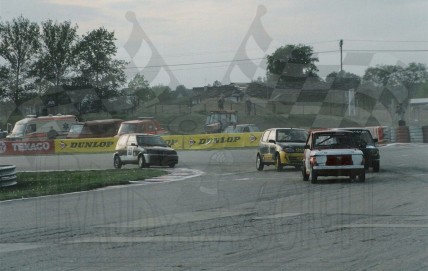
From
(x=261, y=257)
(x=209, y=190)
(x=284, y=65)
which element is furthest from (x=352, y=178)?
(x=284, y=65)

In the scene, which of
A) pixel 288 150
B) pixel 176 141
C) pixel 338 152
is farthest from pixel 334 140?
pixel 176 141

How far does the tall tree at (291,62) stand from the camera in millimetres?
102125

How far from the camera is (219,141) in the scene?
158 feet

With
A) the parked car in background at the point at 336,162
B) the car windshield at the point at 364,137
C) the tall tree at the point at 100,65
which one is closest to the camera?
the parked car in background at the point at 336,162

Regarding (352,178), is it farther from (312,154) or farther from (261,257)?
(261,257)

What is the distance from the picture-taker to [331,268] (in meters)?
7.97

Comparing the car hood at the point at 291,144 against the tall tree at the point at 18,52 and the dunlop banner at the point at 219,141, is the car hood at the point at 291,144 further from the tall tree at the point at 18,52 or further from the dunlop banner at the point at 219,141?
A: the tall tree at the point at 18,52

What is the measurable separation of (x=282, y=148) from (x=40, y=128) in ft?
94.6

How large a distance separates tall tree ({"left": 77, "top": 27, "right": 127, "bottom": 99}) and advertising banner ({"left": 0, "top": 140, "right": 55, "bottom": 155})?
16.7 m

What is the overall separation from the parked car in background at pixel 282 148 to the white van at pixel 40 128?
26.3 m

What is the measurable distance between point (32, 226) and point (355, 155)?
33.8ft

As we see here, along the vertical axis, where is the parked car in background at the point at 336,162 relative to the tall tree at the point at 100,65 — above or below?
below

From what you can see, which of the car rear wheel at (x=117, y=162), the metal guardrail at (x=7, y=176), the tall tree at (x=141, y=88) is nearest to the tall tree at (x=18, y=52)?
the tall tree at (x=141, y=88)

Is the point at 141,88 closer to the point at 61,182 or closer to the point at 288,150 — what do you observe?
the point at 288,150
